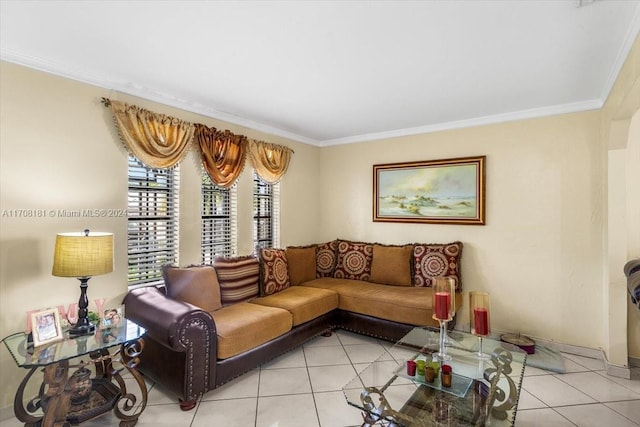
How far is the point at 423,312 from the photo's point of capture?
3188mm

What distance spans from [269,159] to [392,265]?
204 centimetres

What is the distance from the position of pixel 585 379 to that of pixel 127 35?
4.35 meters

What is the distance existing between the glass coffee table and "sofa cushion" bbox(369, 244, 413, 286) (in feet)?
4.70

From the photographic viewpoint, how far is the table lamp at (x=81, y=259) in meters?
2.07

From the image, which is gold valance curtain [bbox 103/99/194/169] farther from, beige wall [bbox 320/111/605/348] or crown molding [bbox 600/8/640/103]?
crown molding [bbox 600/8/640/103]

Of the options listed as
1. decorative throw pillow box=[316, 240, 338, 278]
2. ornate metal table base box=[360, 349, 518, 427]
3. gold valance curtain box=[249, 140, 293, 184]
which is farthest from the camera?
decorative throw pillow box=[316, 240, 338, 278]

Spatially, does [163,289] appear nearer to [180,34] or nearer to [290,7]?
[180,34]

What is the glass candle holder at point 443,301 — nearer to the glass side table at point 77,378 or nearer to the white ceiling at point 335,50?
the white ceiling at point 335,50

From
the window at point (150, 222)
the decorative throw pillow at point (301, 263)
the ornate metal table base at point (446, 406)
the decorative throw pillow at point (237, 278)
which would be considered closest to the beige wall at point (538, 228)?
the decorative throw pillow at point (301, 263)

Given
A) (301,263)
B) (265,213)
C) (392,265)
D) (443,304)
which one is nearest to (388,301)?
A: (392,265)

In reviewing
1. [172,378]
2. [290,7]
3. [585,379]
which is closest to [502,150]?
[585,379]

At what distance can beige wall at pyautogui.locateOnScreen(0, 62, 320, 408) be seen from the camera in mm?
2189

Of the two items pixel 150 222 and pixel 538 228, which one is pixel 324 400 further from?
pixel 538 228

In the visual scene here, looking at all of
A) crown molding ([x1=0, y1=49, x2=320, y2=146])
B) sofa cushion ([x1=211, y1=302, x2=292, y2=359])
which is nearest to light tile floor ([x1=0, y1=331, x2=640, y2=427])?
sofa cushion ([x1=211, y1=302, x2=292, y2=359])
